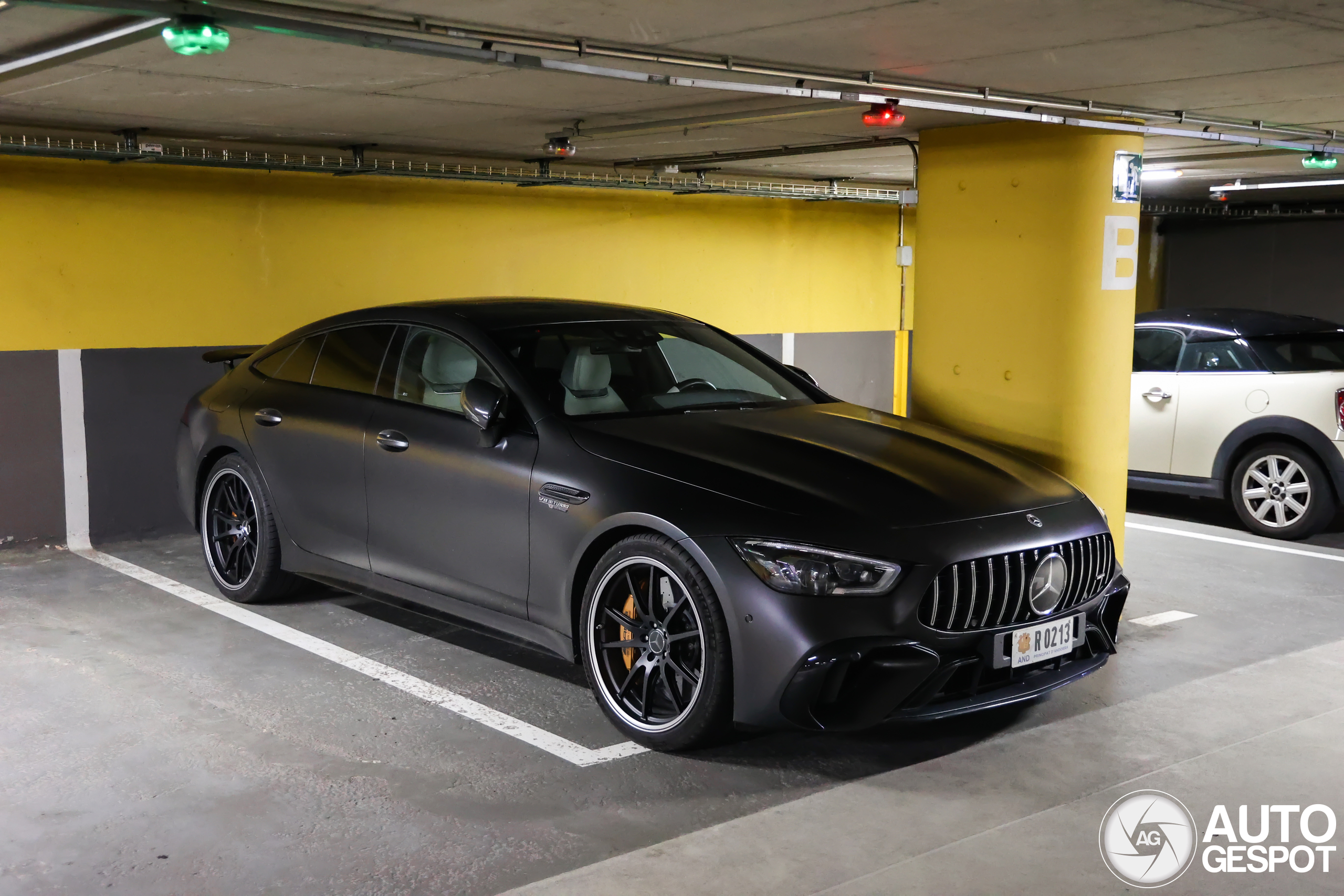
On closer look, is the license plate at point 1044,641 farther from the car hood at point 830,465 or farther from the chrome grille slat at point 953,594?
the car hood at point 830,465

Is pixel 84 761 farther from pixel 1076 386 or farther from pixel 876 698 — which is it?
pixel 1076 386

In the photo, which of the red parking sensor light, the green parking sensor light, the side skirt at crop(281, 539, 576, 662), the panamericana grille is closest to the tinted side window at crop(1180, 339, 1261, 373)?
the red parking sensor light

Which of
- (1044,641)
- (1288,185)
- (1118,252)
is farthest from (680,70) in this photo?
(1288,185)

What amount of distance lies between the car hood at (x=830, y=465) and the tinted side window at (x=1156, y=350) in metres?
4.18

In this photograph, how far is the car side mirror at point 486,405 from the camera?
450 centimetres

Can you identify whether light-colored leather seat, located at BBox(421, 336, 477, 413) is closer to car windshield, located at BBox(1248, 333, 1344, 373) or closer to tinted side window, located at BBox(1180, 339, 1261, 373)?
tinted side window, located at BBox(1180, 339, 1261, 373)

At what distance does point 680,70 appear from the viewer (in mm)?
4684

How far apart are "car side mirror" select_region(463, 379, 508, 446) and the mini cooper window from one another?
0.55 feet

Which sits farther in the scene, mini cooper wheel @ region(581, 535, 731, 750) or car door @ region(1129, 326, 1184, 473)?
car door @ region(1129, 326, 1184, 473)

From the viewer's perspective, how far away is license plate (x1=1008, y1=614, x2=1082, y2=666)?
→ 3949 millimetres

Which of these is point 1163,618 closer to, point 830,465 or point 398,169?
point 830,465

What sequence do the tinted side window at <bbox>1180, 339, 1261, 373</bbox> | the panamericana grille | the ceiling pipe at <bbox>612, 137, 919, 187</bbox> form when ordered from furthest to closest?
the tinted side window at <bbox>1180, 339, 1261, 373</bbox>
the ceiling pipe at <bbox>612, 137, 919, 187</bbox>
the panamericana grille

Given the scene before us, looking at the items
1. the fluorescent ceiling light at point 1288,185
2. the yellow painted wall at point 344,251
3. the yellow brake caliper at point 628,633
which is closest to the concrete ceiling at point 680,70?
the yellow painted wall at point 344,251

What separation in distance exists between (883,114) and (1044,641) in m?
2.50
